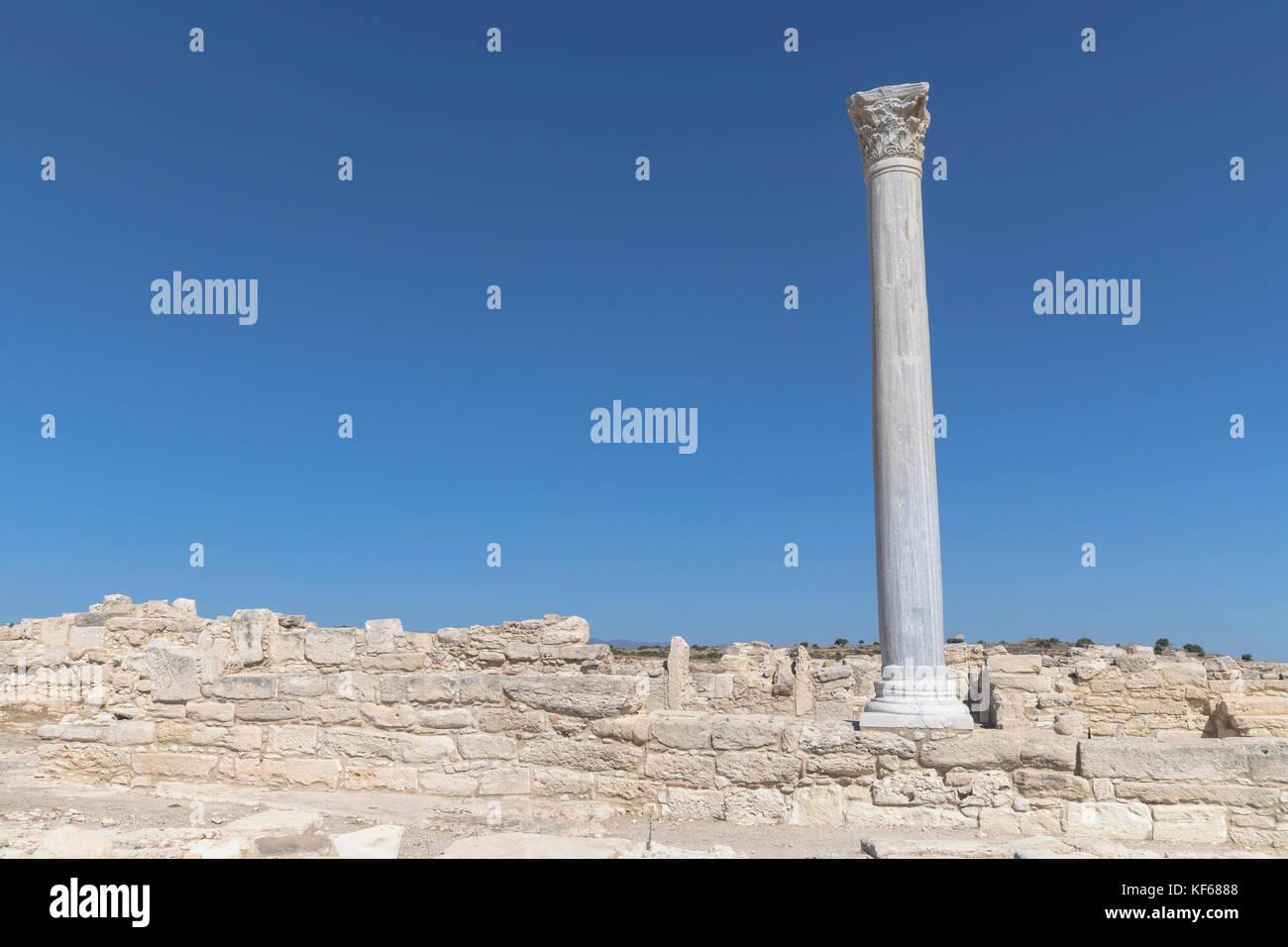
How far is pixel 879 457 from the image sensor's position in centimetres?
739

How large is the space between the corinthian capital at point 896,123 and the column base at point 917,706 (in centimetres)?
479

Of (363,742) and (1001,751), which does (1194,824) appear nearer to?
(1001,751)

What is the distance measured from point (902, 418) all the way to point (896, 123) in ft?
9.41

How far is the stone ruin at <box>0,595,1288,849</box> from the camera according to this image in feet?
18.7

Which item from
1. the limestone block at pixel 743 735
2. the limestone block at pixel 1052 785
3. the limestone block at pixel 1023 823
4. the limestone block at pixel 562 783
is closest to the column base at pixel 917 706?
the limestone block at pixel 743 735

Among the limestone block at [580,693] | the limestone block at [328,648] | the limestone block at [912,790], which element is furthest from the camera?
the limestone block at [328,648]

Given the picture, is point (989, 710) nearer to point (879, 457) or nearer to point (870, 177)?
point (879, 457)

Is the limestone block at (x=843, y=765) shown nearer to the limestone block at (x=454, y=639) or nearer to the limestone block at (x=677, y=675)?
the limestone block at (x=454, y=639)

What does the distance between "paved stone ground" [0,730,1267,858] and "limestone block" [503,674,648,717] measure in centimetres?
80

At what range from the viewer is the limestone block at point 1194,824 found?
554cm

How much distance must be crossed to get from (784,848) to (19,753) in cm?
889

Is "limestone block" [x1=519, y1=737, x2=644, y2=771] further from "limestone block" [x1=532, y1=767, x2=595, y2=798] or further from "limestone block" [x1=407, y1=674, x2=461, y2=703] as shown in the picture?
"limestone block" [x1=407, y1=674, x2=461, y2=703]

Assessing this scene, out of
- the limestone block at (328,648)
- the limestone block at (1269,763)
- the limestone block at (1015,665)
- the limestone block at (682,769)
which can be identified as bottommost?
the limestone block at (1015,665)

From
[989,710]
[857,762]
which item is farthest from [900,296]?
[989,710]
